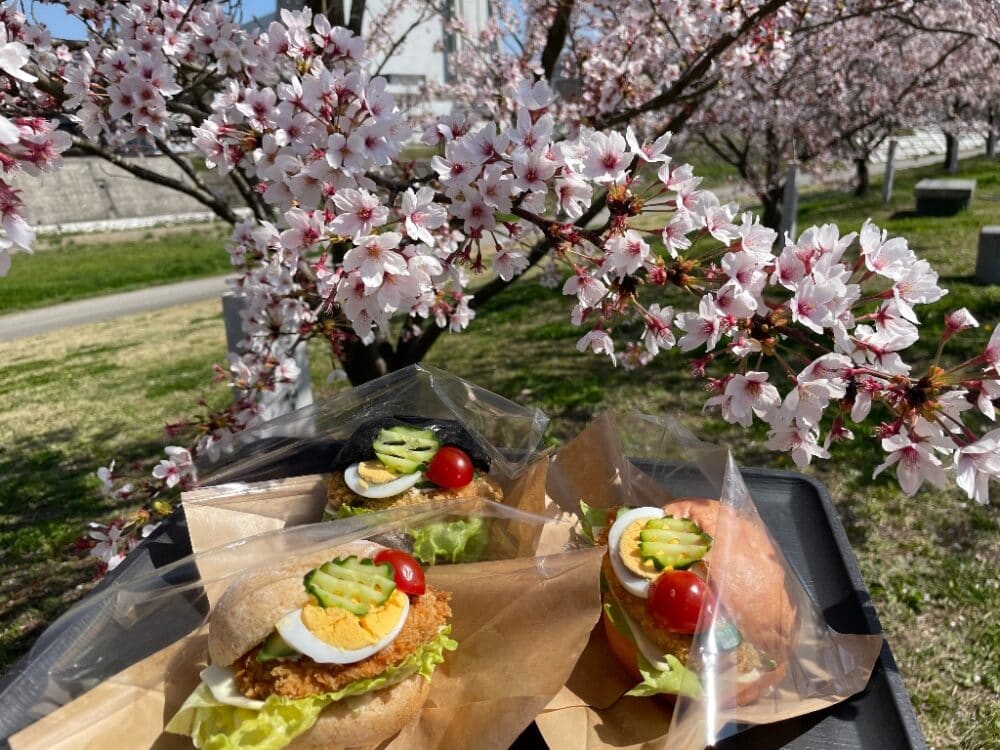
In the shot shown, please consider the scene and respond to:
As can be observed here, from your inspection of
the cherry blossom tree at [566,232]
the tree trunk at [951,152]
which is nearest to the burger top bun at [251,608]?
the cherry blossom tree at [566,232]

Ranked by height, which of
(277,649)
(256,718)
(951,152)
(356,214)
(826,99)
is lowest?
(256,718)

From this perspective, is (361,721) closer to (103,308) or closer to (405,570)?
(405,570)

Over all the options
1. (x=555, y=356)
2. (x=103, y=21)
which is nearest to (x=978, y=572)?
(x=555, y=356)

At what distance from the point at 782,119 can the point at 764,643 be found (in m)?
10.3

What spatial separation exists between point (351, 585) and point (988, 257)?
349 inches

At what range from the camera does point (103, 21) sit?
3650mm

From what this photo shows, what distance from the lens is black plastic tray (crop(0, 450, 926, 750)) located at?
5.41 feet

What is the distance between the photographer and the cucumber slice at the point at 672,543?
184 centimetres

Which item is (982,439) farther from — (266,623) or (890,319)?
(266,623)

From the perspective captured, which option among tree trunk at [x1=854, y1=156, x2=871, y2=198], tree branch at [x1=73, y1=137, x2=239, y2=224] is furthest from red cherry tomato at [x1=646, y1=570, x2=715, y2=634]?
tree trunk at [x1=854, y1=156, x2=871, y2=198]

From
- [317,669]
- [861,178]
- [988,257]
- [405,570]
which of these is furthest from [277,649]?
[861,178]

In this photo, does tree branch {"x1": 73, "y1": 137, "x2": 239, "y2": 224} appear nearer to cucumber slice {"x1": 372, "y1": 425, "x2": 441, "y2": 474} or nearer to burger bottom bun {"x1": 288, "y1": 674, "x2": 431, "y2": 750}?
cucumber slice {"x1": 372, "y1": 425, "x2": 441, "y2": 474}

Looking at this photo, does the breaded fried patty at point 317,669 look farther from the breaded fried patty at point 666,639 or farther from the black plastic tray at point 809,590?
the breaded fried patty at point 666,639

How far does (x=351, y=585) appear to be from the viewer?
1.71 metres
